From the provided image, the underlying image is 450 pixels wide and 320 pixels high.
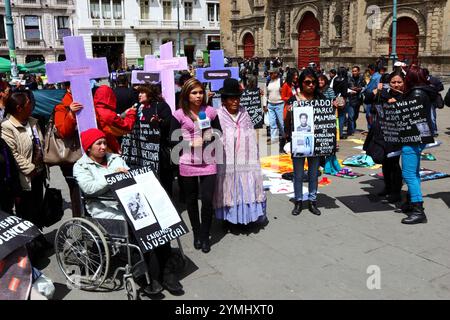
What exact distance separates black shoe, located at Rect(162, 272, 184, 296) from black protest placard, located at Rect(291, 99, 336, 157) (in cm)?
236

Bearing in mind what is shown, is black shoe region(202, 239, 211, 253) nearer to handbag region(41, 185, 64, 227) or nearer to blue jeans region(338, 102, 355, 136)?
handbag region(41, 185, 64, 227)

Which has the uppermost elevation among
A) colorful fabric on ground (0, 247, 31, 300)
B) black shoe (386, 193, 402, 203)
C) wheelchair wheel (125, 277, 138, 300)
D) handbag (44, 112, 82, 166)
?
Result: handbag (44, 112, 82, 166)

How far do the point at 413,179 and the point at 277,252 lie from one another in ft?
6.17

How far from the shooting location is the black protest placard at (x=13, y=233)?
3.17 metres

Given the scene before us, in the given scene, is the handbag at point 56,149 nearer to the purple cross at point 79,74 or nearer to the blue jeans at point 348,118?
the purple cross at point 79,74

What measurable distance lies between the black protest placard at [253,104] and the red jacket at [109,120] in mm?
4297

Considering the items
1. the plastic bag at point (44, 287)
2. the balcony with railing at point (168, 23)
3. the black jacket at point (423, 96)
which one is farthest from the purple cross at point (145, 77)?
the balcony with railing at point (168, 23)

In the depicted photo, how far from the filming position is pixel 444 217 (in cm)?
541

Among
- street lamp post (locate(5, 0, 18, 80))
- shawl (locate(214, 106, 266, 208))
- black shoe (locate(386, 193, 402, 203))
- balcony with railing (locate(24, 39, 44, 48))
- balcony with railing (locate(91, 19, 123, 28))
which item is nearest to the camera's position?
shawl (locate(214, 106, 266, 208))

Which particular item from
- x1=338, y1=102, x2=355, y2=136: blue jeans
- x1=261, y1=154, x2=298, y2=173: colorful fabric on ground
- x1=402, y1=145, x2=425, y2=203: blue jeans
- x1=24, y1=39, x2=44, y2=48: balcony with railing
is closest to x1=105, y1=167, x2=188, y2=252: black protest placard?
x1=402, y1=145, x2=425, y2=203: blue jeans

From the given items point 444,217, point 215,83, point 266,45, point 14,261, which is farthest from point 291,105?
point 266,45

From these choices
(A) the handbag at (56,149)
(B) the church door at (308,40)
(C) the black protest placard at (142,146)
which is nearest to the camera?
(A) the handbag at (56,149)

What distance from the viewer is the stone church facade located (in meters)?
25.5

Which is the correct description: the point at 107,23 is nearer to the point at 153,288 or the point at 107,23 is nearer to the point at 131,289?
the point at 153,288
